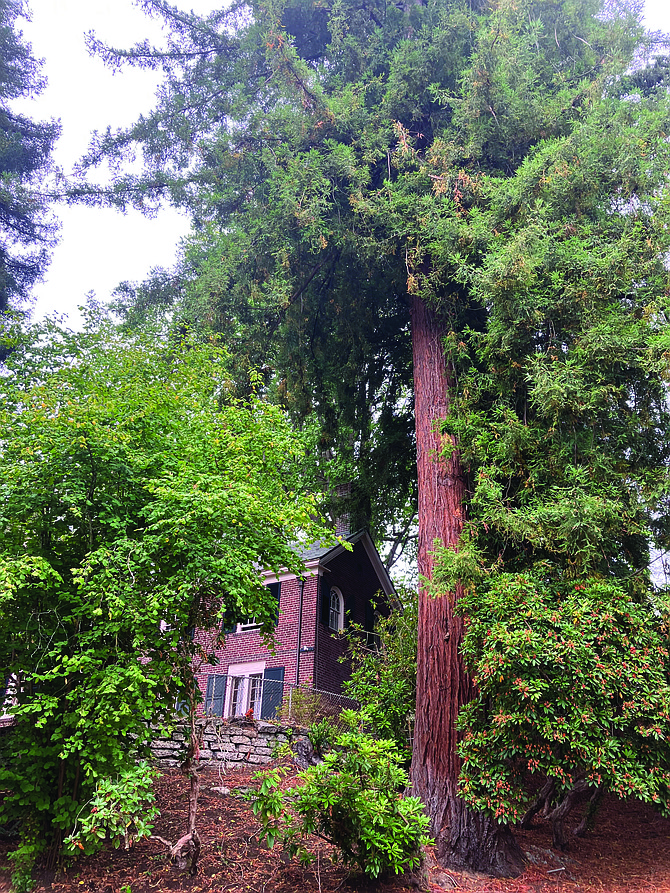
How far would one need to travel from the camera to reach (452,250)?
8.45 m

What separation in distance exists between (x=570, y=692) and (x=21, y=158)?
18553mm

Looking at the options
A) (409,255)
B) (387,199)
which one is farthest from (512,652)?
(387,199)

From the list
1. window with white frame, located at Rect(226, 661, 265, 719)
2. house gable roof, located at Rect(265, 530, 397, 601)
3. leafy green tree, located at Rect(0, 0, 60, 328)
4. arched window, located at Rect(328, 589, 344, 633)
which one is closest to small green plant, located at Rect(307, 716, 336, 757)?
window with white frame, located at Rect(226, 661, 265, 719)

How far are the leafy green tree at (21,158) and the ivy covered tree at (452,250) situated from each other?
694 centimetres

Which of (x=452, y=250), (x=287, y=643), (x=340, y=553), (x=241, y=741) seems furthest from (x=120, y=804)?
(x=340, y=553)

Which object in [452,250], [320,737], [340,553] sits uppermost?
[452,250]

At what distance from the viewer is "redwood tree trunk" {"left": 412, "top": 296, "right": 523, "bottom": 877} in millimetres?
6445

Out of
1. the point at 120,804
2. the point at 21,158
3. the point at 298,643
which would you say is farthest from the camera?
the point at 21,158

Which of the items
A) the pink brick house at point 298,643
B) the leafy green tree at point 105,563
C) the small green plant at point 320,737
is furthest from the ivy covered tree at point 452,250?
the pink brick house at point 298,643

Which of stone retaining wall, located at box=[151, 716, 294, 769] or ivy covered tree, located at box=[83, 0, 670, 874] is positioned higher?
ivy covered tree, located at box=[83, 0, 670, 874]

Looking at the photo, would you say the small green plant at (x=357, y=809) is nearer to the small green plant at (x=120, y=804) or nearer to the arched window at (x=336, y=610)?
the small green plant at (x=120, y=804)

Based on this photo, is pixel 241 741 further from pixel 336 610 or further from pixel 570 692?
pixel 336 610

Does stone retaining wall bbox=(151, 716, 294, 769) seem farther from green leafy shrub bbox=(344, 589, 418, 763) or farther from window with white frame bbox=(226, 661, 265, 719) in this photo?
window with white frame bbox=(226, 661, 265, 719)

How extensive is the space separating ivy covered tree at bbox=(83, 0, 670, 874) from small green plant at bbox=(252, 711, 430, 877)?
63.0 inches
